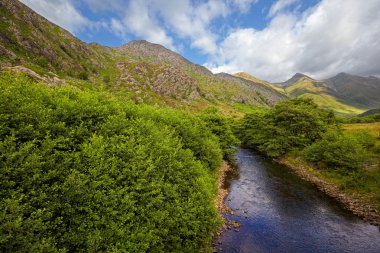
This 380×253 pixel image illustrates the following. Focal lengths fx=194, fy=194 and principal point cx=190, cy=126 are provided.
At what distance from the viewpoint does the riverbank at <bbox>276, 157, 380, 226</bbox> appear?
90.8 feet

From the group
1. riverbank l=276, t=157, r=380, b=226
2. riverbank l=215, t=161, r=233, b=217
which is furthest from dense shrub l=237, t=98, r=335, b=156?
riverbank l=215, t=161, r=233, b=217

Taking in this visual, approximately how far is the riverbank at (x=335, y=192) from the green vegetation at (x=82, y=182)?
2522 cm

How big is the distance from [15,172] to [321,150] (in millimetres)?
53390

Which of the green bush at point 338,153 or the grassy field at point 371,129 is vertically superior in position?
the grassy field at point 371,129

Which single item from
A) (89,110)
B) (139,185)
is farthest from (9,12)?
(139,185)

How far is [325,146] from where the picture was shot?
44.6 metres

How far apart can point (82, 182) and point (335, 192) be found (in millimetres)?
41505

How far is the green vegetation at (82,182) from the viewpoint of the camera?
8.58 metres

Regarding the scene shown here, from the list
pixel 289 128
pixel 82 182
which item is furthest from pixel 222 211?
pixel 289 128

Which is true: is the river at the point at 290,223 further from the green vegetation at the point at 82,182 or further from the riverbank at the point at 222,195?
the green vegetation at the point at 82,182

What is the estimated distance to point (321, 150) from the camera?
4541 cm

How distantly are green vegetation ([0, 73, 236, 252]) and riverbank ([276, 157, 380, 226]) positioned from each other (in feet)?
82.7

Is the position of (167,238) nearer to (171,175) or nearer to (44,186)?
(171,175)

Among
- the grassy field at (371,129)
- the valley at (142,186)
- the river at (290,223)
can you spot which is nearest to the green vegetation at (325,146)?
the valley at (142,186)
